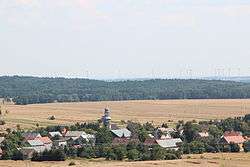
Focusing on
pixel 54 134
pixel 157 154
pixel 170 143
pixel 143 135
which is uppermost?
pixel 143 135

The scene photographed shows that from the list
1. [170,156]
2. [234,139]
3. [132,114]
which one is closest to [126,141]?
[170,156]

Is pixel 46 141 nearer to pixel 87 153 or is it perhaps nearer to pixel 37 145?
pixel 37 145

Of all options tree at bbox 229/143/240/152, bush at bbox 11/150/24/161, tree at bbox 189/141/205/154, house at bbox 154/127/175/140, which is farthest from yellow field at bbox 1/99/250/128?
tree at bbox 189/141/205/154

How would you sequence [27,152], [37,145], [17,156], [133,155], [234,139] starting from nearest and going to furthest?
1. [133,155]
2. [17,156]
3. [27,152]
4. [37,145]
5. [234,139]

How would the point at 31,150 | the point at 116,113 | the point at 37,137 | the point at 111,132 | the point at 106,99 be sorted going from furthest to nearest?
the point at 106,99, the point at 116,113, the point at 111,132, the point at 37,137, the point at 31,150

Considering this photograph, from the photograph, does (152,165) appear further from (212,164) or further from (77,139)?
(77,139)

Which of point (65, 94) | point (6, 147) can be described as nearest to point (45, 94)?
point (65, 94)

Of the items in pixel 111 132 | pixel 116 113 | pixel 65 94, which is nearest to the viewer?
pixel 111 132

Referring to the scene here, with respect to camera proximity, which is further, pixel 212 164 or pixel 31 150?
pixel 31 150
